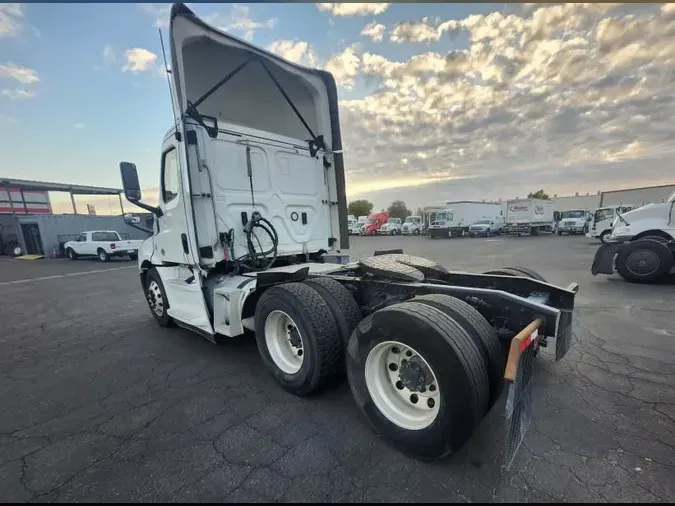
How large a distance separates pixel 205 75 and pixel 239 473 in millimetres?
4432

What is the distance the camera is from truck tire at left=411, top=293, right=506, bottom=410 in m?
2.07

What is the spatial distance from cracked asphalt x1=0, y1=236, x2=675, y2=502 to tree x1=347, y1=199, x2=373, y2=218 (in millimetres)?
79600

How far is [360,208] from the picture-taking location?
85.5 meters

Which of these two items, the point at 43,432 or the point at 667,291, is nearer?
the point at 43,432

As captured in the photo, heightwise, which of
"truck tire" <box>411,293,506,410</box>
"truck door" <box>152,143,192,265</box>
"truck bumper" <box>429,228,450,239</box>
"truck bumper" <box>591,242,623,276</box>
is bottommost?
"truck bumper" <box>429,228,450,239</box>

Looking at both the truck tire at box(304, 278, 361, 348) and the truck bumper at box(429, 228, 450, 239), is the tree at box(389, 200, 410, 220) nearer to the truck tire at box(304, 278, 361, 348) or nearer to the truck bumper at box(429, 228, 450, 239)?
the truck bumper at box(429, 228, 450, 239)

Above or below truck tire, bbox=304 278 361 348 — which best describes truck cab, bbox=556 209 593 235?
below

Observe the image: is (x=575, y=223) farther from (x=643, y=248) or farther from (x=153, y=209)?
(x=153, y=209)

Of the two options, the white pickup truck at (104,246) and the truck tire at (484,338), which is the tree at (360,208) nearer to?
the white pickup truck at (104,246)

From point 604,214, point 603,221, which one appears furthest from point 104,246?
point 604,214

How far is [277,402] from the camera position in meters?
2.97

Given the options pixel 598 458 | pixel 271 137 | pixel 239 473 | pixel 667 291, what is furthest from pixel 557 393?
pixel 667 291

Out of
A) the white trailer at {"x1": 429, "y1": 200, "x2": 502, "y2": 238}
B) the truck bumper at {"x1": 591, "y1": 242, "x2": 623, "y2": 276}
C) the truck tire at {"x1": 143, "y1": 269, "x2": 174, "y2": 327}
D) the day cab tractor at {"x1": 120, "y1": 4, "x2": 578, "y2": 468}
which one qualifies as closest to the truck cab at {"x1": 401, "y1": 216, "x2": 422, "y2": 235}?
the white trailer at {"x1": 429, "y1": 200, "x2": 502, "y2": 238}

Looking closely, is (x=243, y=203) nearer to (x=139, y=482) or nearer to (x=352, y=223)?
(x=139, y=482)
